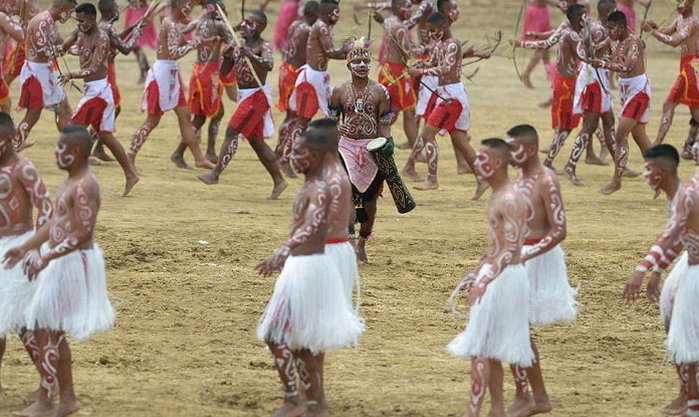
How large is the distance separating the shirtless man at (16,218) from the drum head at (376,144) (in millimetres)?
3939

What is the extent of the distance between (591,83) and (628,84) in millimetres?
574

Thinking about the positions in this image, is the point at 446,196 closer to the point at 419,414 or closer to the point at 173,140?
the point at 173,140

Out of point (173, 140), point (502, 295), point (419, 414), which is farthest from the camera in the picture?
point (173, 140)

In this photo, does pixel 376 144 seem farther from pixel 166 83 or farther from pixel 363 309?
pixel 166 83

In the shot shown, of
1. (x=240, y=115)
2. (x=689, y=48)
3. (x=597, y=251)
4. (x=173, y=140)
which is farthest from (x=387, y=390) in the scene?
(x=173, y=140)

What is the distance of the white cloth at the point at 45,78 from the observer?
15211 millimetres

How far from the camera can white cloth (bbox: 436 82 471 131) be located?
15.4 m

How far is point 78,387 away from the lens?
28.4ft

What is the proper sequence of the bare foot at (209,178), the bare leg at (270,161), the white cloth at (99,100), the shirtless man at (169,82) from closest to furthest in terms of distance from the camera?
the white cloth at (99,100), the bare leg at (270,161), the shirtless man at (169,82), the bare foot at (209,178)

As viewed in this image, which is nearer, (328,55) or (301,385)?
(301,385)

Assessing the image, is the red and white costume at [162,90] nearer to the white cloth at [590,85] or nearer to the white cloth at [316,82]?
the white cloth at [316,82]

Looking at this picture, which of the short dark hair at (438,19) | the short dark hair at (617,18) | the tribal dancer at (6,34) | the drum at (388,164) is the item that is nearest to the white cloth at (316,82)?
the short dark hair at (438,19)

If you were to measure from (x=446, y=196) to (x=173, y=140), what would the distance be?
4.84 metres

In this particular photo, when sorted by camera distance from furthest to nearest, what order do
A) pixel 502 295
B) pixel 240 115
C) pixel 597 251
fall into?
pixel 240 115 < pixel 597 251 < pixel 502 295
